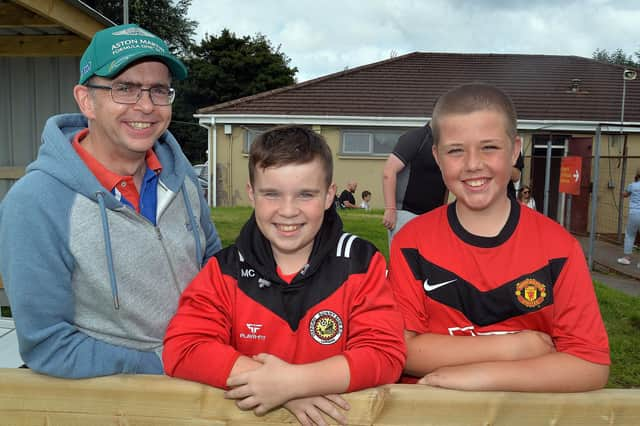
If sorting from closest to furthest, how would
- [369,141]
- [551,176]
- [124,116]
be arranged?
1. [124,116]
2. [551,176]
3. [369,141]

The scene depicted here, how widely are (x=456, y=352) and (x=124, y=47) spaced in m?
1.57

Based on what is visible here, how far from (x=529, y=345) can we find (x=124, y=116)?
1.63 meters

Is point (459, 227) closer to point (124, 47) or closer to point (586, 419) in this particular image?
point (586, 419)

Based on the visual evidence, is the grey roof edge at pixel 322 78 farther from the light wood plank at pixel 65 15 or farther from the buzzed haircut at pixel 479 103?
the buzzed haircut at pixel 479 103

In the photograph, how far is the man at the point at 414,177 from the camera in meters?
4.55

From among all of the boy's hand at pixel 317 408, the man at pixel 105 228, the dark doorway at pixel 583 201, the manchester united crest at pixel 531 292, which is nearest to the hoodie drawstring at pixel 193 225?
the man at pixel 105 228

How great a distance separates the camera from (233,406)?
1.49 meters

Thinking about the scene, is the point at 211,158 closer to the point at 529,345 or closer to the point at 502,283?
the point at 502,283

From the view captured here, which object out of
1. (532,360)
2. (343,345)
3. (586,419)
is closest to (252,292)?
(343,345)

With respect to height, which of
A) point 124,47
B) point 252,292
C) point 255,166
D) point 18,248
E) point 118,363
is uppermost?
point 124,47

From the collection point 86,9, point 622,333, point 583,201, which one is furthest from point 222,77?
point 622,333

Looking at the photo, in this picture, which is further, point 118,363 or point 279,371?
point 118,363

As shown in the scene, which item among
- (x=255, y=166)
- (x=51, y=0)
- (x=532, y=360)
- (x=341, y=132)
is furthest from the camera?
(x=341, y=132)

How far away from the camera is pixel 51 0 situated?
4785mm
